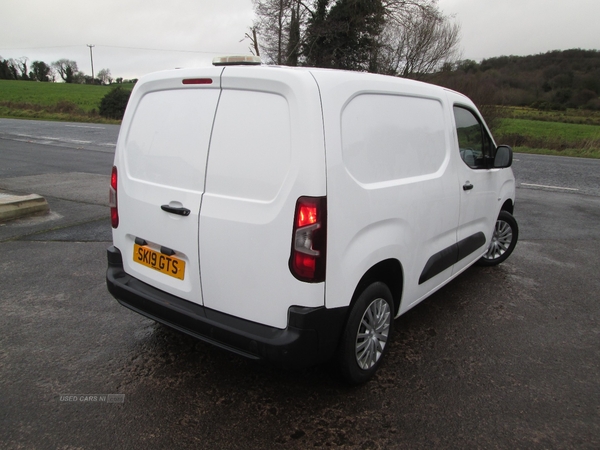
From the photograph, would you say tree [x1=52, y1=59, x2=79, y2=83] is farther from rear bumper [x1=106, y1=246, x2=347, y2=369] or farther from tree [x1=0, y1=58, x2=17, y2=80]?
rear bumper [x1=106, y1=246, x2=347, y2=369]

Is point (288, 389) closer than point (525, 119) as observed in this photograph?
Yes

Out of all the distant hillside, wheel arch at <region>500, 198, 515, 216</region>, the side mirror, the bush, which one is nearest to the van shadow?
the side mirror

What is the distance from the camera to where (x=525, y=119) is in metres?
43.3

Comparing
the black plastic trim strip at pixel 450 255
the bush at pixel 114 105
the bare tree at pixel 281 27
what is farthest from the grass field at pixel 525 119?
the black plastic trim strip at pixel 450 255

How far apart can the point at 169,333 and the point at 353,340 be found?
60.2 inches

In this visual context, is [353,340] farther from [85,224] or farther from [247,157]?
[85,224]

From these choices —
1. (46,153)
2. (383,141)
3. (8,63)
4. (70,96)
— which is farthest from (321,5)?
A: (8,63)

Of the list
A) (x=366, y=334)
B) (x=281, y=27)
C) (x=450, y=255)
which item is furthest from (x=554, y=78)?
(x=366, y=334)

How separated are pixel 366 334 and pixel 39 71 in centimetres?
10596

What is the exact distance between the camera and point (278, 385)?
283cm

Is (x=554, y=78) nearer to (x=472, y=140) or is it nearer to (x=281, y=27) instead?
(x=281, y=27)

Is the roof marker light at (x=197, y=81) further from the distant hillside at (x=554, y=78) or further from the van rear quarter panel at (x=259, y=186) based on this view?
the distant hillside at (x=554, y=78)

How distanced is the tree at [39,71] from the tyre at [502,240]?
342 ft

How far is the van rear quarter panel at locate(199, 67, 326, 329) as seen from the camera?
2248 millimetres
